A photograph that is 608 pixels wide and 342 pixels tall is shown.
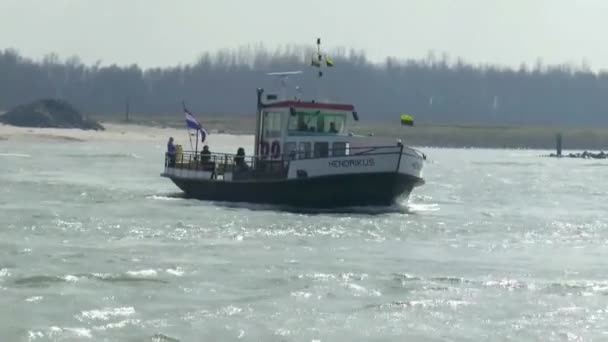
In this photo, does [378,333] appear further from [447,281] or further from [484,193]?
[484,193]

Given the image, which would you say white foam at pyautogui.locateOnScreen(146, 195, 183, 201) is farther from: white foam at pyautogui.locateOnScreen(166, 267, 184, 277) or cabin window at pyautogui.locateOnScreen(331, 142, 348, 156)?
white foam at pyautogui.locateOnScreen(166, 267, 184, 277)

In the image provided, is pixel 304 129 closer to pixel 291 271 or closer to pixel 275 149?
pixel 275 149

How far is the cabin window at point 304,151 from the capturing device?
4184 centimetres

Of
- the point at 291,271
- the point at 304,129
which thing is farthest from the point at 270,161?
the point at 291,271

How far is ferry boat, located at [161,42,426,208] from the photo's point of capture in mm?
39625

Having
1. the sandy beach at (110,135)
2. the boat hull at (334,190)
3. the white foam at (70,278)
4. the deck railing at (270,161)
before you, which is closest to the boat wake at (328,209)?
the boat hull at (334,190)

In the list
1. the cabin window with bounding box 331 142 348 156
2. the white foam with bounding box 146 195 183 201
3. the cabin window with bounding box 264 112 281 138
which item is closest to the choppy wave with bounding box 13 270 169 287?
the cabin window with bounding box 331 142 348 156

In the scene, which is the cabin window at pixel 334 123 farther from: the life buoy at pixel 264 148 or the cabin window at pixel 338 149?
the life buoy at pixel 264 148

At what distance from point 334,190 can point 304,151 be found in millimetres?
2696

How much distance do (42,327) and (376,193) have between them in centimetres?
2110

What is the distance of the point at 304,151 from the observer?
42.2 metres

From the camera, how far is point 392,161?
39594 millimetres

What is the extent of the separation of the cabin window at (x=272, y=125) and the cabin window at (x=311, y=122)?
1.51 ft

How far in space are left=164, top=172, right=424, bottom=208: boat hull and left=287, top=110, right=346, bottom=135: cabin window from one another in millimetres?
2495
